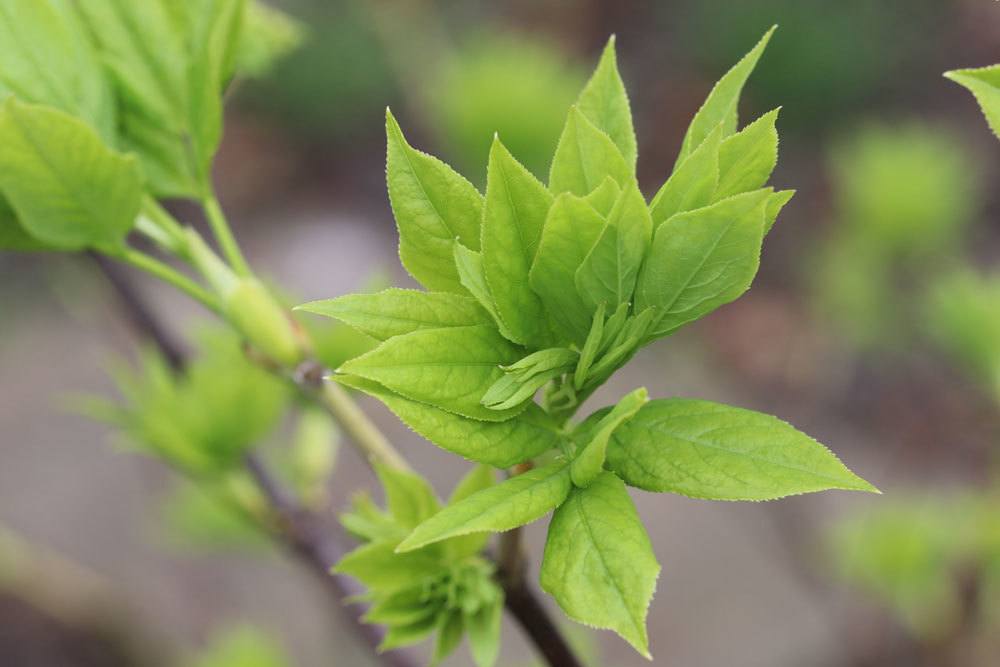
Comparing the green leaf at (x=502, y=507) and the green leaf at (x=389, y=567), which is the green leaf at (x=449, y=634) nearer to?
the green leaf at (x=389, y=567)

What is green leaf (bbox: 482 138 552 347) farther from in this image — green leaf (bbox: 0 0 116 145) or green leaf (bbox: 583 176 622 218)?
green leaf (bbox: 0 0 116 145)

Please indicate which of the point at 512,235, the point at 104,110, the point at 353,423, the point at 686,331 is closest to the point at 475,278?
the point at 512,235

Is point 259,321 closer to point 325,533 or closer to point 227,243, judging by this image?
point 227,243

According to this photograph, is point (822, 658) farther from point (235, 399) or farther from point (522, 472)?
point (522, 472)

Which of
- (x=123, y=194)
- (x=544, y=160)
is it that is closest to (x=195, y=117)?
(x=123, y=194)

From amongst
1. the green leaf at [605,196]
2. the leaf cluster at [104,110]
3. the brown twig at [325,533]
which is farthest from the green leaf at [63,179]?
the green leaf at [605,196]

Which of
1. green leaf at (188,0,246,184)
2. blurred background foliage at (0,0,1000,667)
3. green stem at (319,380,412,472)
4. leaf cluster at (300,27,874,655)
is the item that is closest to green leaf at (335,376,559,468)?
leaf cluster at (300,27,874,655)
